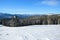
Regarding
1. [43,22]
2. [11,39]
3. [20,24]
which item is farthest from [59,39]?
[43,22]

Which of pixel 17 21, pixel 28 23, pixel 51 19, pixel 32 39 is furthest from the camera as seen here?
pixel 51 19

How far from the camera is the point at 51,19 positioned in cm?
589

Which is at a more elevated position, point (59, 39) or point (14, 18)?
point (14, 18)

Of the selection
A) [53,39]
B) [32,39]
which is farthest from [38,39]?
[53,39]

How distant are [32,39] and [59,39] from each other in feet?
2.02

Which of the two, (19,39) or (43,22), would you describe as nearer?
(19,39)

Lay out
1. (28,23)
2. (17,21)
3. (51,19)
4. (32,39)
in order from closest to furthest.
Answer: (32,39), (17,21), (28,23), (51,19)

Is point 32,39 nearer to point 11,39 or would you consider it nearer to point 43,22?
point 11,39

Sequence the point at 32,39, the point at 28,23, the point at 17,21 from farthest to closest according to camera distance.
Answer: the point at 28,23 < the point at 17,21 < the point at 32,39

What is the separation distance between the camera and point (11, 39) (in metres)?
2.51

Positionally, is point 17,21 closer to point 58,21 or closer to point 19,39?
Result: point 58,21

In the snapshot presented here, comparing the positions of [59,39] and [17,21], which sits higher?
[17,21]

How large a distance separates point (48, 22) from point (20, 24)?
148 centimetres

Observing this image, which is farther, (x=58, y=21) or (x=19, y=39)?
(x=58, y=21)
